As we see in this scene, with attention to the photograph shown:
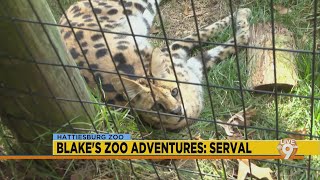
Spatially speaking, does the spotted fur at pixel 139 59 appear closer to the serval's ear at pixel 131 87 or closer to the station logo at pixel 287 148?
the serval's ear at pixel 131 87

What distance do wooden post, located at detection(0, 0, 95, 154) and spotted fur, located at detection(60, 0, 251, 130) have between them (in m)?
0.20

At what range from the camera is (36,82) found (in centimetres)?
277

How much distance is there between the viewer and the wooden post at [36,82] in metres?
2.57

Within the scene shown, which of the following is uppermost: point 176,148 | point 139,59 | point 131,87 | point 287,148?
point 139,59

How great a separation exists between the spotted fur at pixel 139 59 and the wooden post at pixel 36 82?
203 millimetres

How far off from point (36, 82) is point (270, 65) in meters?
1.48

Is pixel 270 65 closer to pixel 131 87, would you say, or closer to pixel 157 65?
pixel 157 65

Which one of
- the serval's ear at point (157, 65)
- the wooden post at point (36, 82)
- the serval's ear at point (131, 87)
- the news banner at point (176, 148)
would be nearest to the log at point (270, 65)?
the serval's ear at point (157, 65)

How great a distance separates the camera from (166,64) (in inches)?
142

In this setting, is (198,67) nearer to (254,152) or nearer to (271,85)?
(271,85)

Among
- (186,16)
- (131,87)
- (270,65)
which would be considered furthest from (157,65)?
(186,16)

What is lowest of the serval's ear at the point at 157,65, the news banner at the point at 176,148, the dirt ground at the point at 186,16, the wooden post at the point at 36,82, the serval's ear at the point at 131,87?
the news banner at the point at 176,148

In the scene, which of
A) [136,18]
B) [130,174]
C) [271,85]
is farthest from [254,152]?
[136,18]

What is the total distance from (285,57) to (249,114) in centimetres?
44
